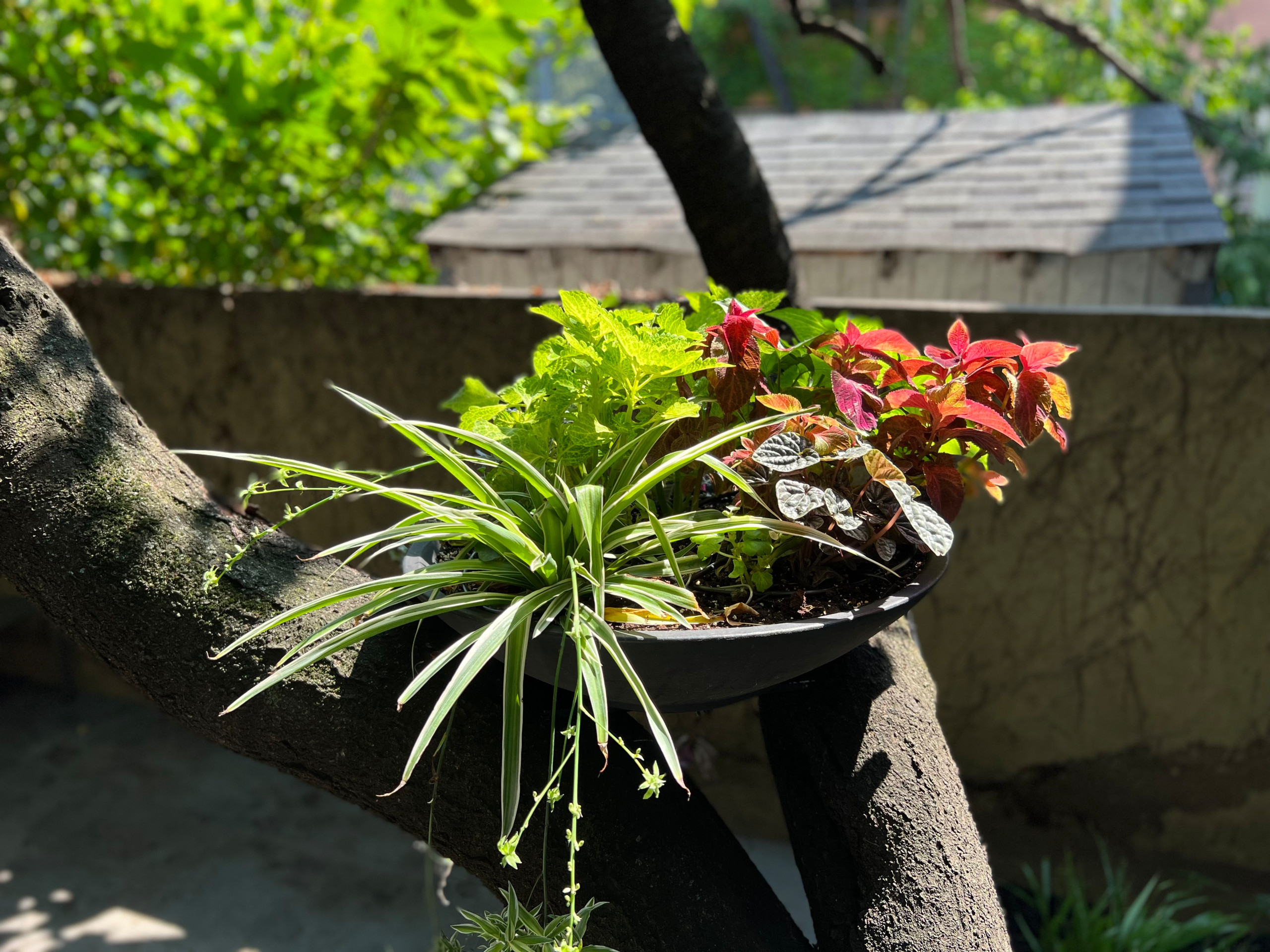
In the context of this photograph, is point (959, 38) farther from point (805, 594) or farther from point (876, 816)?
point (876, 816)

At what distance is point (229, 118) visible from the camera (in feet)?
10.4

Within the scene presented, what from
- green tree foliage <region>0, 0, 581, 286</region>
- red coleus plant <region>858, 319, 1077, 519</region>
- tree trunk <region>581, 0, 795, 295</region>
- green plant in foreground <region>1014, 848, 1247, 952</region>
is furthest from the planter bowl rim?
green tree foliage <region>0, 0, 581, 286</region>

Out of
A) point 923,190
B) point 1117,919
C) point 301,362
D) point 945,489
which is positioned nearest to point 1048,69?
point 923,190

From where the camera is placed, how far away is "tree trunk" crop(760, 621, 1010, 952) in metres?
0.85

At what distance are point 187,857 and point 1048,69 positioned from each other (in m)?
13.1

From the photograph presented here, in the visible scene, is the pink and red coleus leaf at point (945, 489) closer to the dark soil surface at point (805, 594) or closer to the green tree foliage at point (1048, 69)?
the dark soil surface at point (805, 594)

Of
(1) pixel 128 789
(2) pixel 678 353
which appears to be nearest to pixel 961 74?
(2) pixel 678 353

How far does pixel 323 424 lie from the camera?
3.12 m

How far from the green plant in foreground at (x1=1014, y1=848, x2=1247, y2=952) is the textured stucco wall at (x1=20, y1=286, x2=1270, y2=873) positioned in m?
0.13

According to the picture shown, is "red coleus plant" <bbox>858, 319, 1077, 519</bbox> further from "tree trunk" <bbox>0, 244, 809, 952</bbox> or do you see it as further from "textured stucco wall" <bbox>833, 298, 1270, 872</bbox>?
"textured stucco wall" <bbox>833, 298, 1270, 872</bbox>

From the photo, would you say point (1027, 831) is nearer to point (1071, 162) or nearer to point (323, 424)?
point (323, 424)

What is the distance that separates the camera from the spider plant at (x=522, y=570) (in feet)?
2.48

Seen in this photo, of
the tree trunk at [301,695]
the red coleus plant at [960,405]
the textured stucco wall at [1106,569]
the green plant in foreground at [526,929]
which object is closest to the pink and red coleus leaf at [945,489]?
the red coleus plant at [960,405]

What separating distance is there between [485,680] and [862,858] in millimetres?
399
